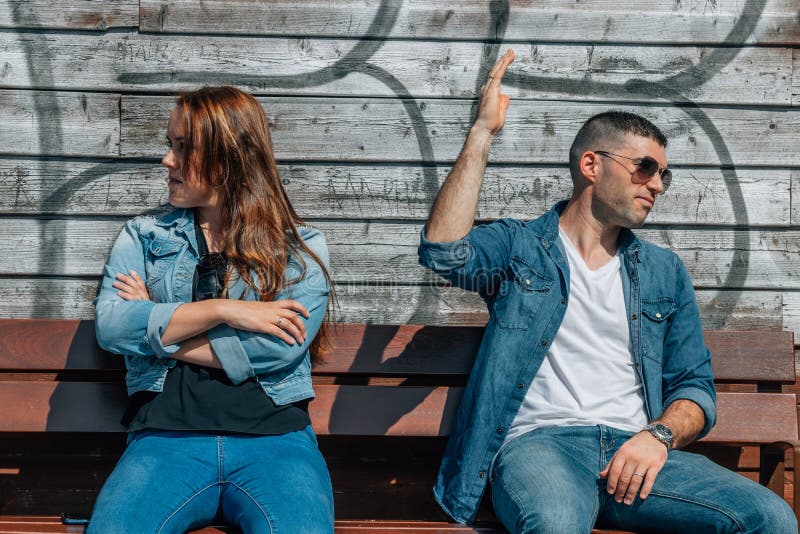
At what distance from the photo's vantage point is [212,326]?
8.27ft

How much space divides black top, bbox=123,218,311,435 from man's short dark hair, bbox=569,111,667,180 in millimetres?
1299

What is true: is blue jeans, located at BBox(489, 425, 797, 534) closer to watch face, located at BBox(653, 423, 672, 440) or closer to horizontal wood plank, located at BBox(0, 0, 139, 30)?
watch face, located at BBox(653, 423, 672, 440)

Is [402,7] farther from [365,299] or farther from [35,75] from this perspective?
[35,75]

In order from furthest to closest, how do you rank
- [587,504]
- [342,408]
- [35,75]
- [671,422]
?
[35,75] < [342,408] < [671,422] < [587,504]

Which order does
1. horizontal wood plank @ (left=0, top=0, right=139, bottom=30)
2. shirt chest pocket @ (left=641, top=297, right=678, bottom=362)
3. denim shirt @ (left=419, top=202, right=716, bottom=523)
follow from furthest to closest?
1. horizontal wood plank @ (left=0, top=0, right=139, bottom=30)
2. shirt chest pocket @ (left=641, top=297, right=678, bottom=362)
3. denim shirt @ (left=419, top=202, right=716, bottom=523)

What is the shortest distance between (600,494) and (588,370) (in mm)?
396

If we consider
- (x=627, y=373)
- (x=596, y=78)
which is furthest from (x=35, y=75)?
(x=627, y=373)

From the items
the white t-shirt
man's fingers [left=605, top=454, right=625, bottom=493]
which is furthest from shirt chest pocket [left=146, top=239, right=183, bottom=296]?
man's fingers [left=605, top=454, right=625, bottom=493]

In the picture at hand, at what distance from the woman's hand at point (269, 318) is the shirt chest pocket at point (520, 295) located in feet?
2.19

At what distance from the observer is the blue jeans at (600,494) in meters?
2.41

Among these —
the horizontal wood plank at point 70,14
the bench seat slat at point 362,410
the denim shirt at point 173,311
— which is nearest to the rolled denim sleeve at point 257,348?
the denim shirt at point 173,311

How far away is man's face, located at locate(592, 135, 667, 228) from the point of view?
9.38 feet

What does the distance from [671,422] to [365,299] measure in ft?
4.56

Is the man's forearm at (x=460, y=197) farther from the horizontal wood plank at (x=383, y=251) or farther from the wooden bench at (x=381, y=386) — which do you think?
the horizontal wood plank at (x=383, y=251)
